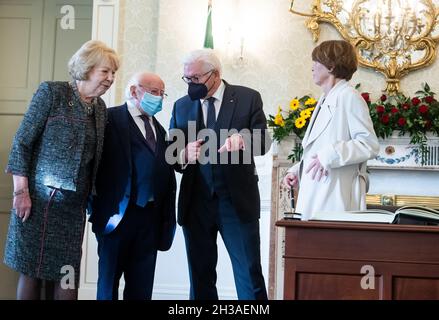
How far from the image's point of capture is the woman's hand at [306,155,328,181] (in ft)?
8.77

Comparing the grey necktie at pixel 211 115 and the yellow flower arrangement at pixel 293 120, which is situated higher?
the yellow flower arrangement at pixel 293 120

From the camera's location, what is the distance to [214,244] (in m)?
2.83

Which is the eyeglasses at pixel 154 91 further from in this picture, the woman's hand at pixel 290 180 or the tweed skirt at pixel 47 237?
the woman's hand at pixel 290 180

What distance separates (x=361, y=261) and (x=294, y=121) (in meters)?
2.87

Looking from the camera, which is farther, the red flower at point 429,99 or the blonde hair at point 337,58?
the red flower at point 429,99

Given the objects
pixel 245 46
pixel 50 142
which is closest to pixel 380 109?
pixel 245 46

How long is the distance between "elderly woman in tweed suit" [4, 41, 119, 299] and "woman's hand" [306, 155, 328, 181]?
2.93 ft

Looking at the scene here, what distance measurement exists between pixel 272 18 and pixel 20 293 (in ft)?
10.5

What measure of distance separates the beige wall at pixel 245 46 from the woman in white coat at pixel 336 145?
6.76 ft

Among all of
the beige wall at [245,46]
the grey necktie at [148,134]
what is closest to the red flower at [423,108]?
the beige wall at [245,46]

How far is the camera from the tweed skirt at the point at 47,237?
2.51 metres

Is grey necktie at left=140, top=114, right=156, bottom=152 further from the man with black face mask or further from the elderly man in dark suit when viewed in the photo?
the man with black face mask

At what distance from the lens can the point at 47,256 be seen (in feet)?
8.32
